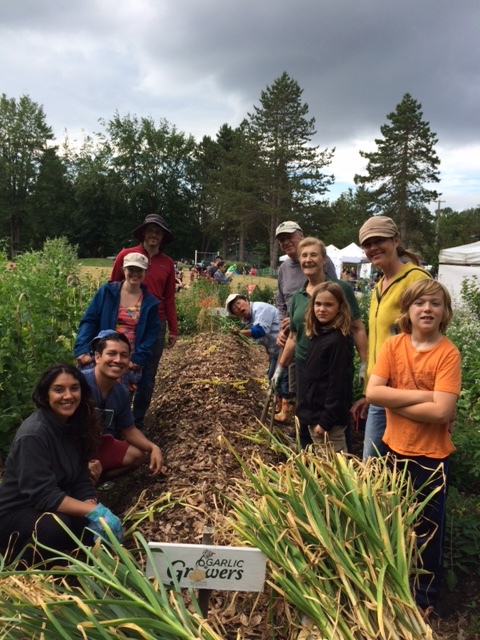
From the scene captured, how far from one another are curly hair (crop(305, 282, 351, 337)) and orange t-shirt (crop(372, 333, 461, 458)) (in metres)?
0.63

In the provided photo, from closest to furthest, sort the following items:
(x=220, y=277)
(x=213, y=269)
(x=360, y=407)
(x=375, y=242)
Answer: (x=375, y=242)
(x=360, y=407)
(x=220, y=277)
(x=213, y=269)

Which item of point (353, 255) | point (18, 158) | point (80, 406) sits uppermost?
point (18, 158)

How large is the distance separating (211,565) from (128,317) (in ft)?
7.74

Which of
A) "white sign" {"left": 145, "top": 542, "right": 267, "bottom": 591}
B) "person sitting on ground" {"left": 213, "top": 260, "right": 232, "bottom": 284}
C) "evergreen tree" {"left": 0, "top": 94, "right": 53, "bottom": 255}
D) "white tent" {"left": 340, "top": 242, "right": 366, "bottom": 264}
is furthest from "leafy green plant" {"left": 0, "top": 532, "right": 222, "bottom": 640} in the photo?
"evergreen tree" {"left": 0, "top": 94, "right": 53, "bottom": 255}

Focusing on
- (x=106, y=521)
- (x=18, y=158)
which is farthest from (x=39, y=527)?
(x=18, y=158)

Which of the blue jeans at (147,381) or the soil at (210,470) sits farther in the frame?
the blue jeans at (147,381)

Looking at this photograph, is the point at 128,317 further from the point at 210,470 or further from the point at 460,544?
the point at 460,544

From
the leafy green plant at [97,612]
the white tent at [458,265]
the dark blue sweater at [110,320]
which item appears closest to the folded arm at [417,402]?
the leafy green plant at [97,612]

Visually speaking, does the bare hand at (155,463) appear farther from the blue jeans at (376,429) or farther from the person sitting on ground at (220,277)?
the person sitting on ground at (220,277)

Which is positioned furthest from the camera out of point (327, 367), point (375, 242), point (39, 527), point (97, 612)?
point (327, 367)

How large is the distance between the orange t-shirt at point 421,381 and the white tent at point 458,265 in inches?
371

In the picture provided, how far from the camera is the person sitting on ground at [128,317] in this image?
352cm

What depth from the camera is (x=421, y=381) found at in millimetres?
2232

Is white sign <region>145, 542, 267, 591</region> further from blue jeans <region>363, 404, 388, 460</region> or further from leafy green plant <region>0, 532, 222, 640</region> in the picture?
blue jeans <region>363, 404, 388, 460</region>
